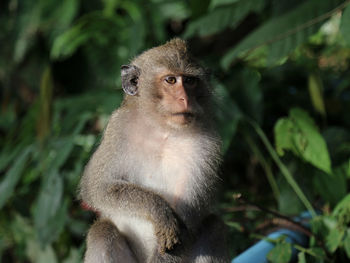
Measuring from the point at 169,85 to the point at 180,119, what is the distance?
24 centimetres

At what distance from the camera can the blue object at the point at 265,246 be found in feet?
10.3

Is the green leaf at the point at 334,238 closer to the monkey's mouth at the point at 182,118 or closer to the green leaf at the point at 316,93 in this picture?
the monkey's mouth at the point at 182,118

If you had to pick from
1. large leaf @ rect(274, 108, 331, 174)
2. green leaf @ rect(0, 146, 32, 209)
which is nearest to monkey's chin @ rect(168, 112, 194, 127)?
large leaf @ rect(274, 108, 331, 174)

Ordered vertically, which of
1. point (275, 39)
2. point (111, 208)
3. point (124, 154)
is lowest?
point (111, 208)

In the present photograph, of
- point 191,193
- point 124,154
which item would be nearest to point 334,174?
point 191,193

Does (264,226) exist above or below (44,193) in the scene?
below

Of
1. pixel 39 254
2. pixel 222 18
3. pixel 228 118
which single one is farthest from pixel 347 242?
pixel 39 254

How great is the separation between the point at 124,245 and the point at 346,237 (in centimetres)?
142

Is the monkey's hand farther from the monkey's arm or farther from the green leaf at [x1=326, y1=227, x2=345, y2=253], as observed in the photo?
the green leaf at [x1=326, y1=227, x2=345, y2=253]

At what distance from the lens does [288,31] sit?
396cm

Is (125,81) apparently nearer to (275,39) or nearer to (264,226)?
(275,39)

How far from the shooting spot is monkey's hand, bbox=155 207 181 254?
2.87 meters

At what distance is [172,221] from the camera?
288 cm

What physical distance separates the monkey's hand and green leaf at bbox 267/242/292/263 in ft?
1.98
